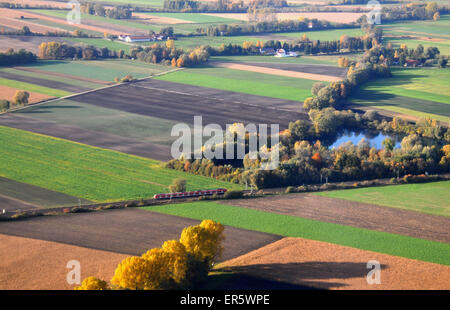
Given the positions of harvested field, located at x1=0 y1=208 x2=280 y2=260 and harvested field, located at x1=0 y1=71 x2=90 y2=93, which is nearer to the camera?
harvested field, located at x1=0 y1=208 x2=280 y2=260

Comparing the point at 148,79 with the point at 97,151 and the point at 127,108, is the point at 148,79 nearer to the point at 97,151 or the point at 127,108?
the point at 127,108

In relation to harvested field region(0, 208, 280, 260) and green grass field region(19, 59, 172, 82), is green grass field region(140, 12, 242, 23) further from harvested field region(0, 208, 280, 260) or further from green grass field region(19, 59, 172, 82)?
harvested field region(0, 208, 280, 260)

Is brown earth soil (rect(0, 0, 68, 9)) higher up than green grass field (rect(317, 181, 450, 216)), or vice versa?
brown earth soil (rect(0, 0, 68, 9))

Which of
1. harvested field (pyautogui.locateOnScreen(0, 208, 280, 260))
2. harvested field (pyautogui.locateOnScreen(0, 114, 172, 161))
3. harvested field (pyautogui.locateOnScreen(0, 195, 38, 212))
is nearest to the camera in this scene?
harvested field (pyautogui.locateOnScreen(0, 208, 280, 260))

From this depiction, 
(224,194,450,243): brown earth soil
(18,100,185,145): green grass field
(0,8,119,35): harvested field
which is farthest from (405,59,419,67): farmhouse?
(224,194,450,243): brown earth soil

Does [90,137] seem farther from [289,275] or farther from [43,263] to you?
[289,275]

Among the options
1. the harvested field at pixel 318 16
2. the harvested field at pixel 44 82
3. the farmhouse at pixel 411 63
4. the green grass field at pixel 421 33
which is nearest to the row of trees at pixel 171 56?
the harvested field at pixel 44 82
